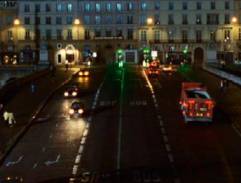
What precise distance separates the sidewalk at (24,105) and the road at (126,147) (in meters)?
1.13

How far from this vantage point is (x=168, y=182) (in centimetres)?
4012

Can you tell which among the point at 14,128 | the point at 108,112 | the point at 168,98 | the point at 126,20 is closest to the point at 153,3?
the point at 126,20

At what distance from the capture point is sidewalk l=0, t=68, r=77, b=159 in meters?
56.2

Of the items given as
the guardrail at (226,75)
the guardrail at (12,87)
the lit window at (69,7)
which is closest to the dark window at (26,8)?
the lit window at (69,7)

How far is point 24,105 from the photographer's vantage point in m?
77.4

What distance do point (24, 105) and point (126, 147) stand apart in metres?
27.9

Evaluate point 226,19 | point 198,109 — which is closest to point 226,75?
point 198,109

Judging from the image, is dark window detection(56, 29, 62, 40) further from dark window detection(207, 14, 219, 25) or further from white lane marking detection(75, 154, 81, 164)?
white lane marking detection(75, 154, 81, 164)

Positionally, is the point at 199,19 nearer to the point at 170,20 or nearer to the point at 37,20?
the point at 170,20

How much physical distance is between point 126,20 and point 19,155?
140568 millimetres

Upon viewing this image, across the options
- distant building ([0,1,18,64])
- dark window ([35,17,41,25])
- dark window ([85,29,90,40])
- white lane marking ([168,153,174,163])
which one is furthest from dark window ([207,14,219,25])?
white lane marking ([168,153,174,163])

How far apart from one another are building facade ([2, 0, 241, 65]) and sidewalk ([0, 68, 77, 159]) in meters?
70.8

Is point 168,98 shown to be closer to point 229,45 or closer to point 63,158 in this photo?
point 63,158

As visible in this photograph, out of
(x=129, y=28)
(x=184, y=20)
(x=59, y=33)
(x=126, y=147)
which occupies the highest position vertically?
(x=184, y=20)
